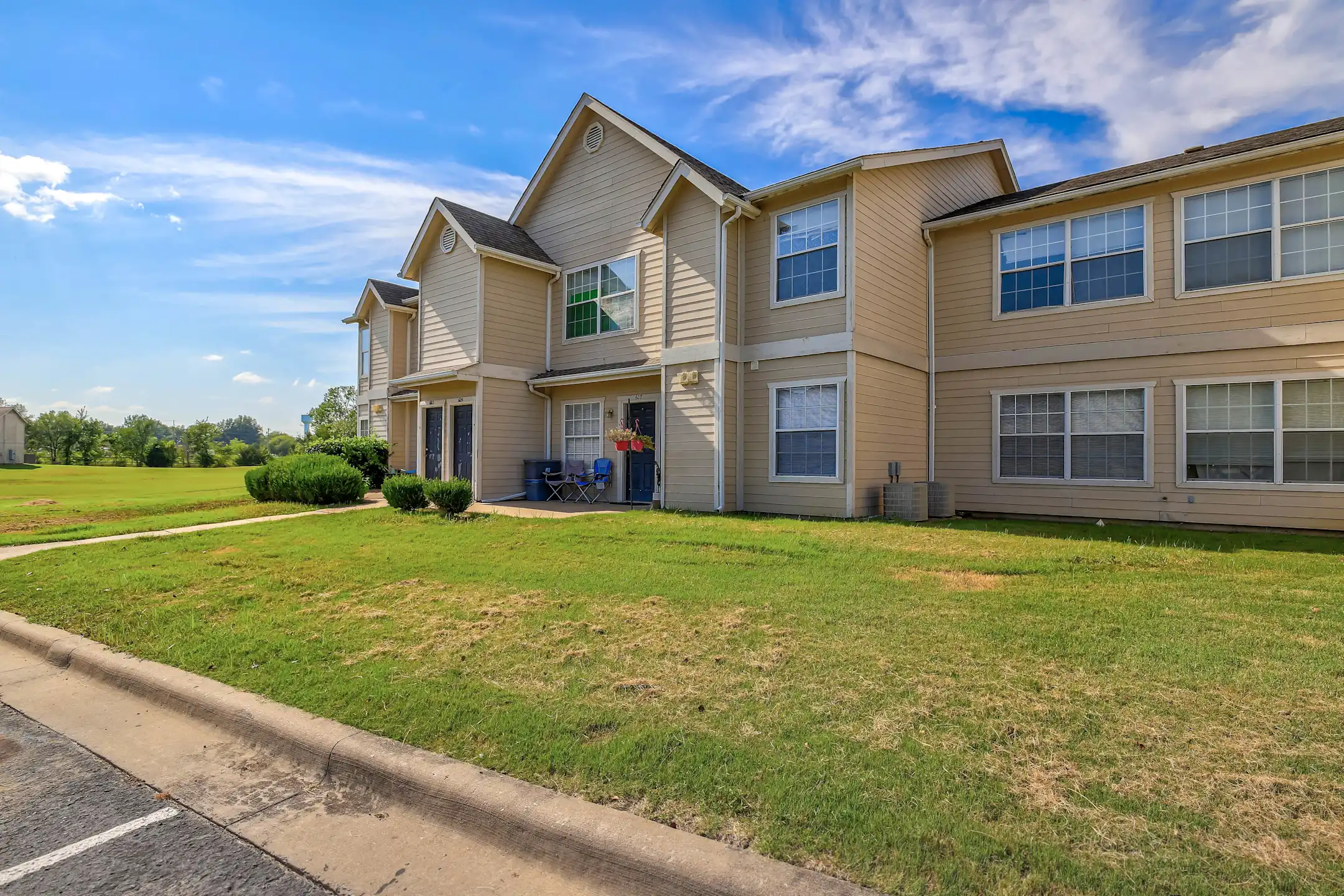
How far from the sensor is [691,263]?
12625 millimetres

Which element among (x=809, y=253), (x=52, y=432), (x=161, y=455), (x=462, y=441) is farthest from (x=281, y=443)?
(x=809, y=253)

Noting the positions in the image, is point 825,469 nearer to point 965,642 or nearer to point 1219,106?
point 965,642

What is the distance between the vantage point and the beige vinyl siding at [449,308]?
1518 centimetres

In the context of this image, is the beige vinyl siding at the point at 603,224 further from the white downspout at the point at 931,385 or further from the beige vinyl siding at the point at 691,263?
the white downspout at the point at 931,385

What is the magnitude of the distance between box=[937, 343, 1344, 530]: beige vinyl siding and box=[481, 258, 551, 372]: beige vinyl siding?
29.7 feet

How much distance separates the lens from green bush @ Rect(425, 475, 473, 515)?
456 inches

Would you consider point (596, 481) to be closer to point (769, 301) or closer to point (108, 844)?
point (769, 301)

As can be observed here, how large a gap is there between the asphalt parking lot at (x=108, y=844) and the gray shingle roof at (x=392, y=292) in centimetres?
2139

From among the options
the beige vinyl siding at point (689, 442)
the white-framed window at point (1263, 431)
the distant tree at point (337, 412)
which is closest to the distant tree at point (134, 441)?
the distant tree at point (337, 412)

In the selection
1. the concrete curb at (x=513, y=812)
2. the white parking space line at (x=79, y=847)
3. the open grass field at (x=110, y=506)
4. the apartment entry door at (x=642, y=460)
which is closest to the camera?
the concrete curb at (x=513, y=812)

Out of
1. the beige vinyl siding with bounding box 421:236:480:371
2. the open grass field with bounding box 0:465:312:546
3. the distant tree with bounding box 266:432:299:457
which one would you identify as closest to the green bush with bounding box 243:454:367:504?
the open grass field with bounding box 0:465:312:546

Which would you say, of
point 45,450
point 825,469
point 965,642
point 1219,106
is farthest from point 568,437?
point 45,450

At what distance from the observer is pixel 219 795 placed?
10.2 ft

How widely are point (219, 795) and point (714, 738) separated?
2337 millimetres
